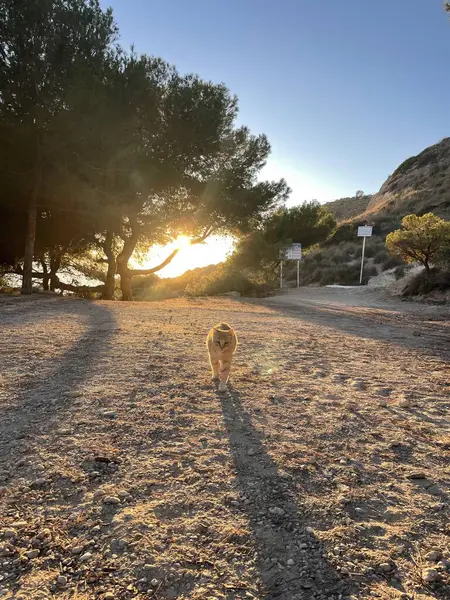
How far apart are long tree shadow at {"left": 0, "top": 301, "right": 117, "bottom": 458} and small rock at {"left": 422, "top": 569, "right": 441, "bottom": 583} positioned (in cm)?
234

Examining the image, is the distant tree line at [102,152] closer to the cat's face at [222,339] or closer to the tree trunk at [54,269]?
the tree trunk at [54,269]

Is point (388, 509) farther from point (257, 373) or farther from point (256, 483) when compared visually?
point (257, 373)

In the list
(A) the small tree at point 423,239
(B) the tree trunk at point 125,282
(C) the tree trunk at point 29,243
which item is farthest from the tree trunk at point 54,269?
(A) the small tree at point 423,239

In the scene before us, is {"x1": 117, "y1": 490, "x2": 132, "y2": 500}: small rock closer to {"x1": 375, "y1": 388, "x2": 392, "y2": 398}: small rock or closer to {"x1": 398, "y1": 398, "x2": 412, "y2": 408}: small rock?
{"x1": 398, "y1": 398, "x2": 412, "y2": 408}: small rock

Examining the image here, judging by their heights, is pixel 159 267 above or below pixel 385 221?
below

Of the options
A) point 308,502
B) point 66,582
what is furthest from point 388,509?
Result: point 66,582

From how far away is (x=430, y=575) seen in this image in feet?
5.14

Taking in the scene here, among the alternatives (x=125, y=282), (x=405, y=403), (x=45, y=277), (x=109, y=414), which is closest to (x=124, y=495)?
(x=109, y=414)

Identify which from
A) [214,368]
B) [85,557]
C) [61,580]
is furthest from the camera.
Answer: [214,368]

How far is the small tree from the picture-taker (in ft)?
48.0

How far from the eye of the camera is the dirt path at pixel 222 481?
1562 mm

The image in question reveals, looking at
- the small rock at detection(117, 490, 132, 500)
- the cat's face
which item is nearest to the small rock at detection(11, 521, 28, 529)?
the small rock at detection(117, 490, 132, 500)

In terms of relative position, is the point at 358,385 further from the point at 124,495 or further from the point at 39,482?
the point at 39,482

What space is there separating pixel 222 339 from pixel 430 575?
2639mm
